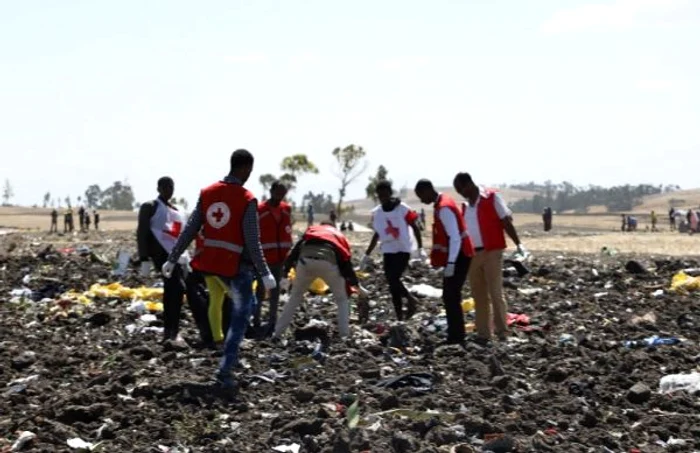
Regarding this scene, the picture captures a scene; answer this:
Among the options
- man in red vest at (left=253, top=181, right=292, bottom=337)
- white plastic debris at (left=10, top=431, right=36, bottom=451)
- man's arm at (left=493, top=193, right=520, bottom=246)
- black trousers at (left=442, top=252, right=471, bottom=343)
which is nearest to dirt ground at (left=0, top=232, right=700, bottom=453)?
white plastic debris at (left=10, top=431, right=36, bottom=451)

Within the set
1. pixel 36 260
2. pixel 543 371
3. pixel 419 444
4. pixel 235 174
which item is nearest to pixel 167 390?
pixel 235 174

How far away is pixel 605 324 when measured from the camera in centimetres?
1113

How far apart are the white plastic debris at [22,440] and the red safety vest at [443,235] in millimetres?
4420

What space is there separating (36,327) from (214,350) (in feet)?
9.88

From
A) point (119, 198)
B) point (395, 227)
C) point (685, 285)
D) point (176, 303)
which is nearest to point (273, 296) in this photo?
point (176, 303)

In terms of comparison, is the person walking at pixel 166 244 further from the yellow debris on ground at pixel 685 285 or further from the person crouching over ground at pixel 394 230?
the yellow debris on ground at pixel 685 285

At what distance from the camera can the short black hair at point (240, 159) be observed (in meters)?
7.42

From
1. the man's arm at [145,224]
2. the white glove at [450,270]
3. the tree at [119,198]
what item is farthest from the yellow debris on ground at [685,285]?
the tree at [119,198]

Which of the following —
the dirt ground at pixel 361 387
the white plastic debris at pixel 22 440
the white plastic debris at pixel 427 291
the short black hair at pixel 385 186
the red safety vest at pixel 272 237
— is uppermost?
the short black hair at pixel 385 186

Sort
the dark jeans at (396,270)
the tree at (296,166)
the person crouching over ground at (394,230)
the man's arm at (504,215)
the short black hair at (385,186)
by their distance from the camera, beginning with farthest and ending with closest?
the tree at (296,166) → the dark jeans at (396,270) → the person crouching over ground at (394,230) → the short black hair at (385,186) → the man's arm at (504,215)

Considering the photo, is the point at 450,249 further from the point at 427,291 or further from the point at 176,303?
the point at 427,291

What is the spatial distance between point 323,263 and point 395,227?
161 centimetres

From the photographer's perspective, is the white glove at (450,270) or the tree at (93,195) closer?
the white glove at (450,270)

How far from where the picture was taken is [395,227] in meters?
10.5
